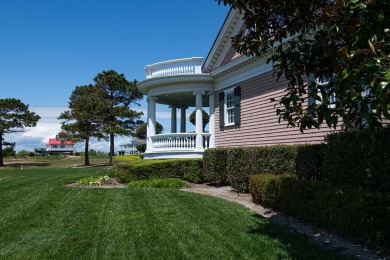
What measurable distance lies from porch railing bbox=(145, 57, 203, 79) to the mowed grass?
30.7ft

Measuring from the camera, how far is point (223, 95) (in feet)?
56.6

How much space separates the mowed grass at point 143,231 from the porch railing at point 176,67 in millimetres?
9346

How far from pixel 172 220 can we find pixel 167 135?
11.0m

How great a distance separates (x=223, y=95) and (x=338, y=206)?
11.4 m

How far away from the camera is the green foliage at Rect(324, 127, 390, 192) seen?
6.06 m

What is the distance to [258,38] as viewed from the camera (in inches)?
217

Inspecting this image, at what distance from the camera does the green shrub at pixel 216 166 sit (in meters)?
14.0

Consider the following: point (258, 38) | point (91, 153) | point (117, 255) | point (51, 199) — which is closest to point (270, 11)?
point (258, 38)

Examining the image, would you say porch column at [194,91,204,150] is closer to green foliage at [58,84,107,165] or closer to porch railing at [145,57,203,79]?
porch railing at [145,57,203,79]

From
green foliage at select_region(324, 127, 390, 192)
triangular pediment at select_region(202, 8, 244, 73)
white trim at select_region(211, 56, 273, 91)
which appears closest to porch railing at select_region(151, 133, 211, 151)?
white trim at select_region(211, 56, 273, 91)

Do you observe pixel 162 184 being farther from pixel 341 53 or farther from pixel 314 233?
pixel 341 53

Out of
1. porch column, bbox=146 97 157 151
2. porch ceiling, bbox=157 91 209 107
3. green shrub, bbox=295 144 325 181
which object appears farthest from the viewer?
porch ceiling, bbox=157 91 209 107

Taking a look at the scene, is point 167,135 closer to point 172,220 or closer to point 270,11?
point 172,220

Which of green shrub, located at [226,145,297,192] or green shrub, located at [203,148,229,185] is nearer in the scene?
green shrub, located at [226,145,297,192]
